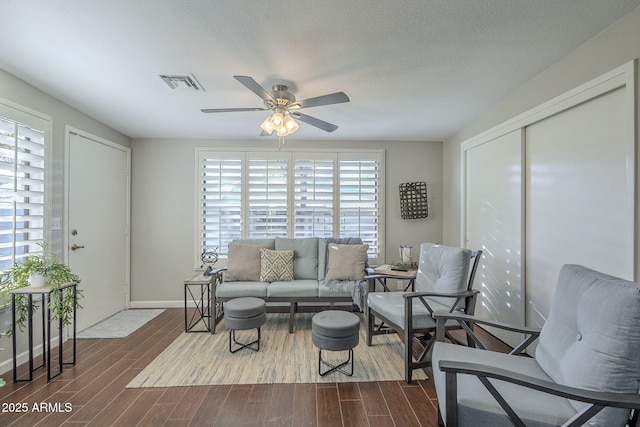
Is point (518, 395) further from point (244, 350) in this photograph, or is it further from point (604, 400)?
point (244, 350)

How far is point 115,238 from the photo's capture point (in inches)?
149

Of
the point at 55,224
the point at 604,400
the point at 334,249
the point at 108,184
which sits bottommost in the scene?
the point at 604,400

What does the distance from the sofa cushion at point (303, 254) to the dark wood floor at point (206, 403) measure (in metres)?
1.61

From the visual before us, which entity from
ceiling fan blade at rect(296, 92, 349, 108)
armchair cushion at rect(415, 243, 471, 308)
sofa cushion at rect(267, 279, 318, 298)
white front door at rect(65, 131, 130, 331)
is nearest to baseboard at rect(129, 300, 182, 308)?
white front door at rect(65, 131, 130, 331)

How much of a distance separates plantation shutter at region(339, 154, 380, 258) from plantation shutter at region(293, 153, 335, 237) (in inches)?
7.6

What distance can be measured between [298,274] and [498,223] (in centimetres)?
247

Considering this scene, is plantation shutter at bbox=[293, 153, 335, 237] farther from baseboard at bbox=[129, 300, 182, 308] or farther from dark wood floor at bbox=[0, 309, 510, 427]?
dark wood floor at bbox=[0, 309, 510, 427]

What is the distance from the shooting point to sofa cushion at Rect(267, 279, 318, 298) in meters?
3.19

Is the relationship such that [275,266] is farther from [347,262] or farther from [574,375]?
[574,375]

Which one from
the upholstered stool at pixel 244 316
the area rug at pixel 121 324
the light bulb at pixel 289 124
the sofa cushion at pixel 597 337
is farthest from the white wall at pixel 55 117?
the sofa cushion at pixel 597 337

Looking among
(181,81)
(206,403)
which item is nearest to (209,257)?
(206,403)

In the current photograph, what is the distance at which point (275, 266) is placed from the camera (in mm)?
3488

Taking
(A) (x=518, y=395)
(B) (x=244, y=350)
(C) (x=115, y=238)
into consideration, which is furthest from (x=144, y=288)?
(A) (x=518, y=395)

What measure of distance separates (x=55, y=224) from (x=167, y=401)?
227cm
